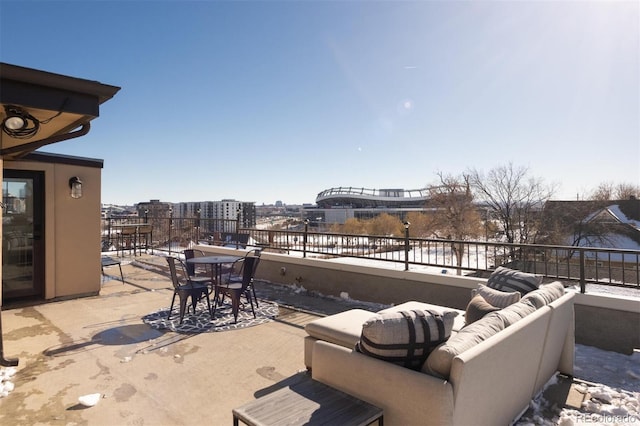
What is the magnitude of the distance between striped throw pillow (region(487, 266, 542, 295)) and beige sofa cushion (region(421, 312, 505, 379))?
128 centimetres

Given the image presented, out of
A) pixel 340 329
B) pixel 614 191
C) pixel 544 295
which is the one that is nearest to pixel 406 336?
pixel 340 329

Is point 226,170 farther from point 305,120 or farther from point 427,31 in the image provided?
point 427,31

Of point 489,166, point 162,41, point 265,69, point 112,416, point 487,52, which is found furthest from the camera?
point 489,166

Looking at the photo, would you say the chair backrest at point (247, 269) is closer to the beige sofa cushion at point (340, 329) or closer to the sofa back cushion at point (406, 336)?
the beige sofa cushion at point (340, 329)

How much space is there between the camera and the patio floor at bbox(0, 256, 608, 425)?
7.59 feet

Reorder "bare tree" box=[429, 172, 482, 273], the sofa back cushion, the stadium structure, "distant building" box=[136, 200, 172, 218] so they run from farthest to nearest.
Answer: the stadium structure, "bare tree" box=[429, 172, 482, 273], "distant building" box=[136, 200, 172, 218], the sofa back cushion

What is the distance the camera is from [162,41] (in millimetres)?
7062

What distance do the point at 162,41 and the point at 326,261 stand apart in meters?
6.01

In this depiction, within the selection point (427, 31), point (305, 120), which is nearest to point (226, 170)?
point (305, 120)

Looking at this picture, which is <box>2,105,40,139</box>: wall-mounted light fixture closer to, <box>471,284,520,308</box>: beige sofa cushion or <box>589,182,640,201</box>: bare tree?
<box>471,284,520,308</box>: beige sofa cushion

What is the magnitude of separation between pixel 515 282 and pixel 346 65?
666cm

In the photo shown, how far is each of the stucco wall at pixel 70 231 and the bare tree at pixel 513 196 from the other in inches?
829

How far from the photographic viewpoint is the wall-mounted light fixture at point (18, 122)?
3025mm

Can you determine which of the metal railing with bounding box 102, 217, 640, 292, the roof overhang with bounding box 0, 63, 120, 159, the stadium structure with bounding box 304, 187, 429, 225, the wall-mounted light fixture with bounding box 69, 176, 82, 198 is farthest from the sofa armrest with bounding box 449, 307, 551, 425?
the stadium structure with bounding box 304, 187, 429, 225
